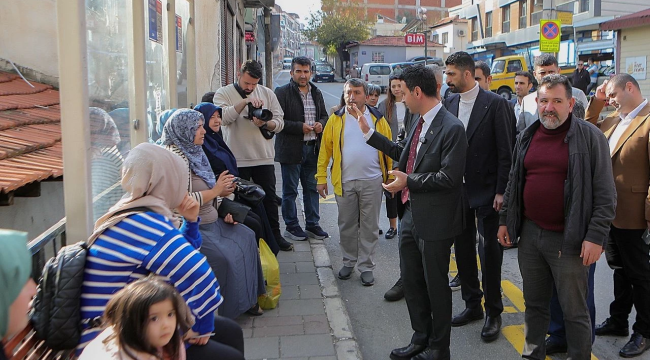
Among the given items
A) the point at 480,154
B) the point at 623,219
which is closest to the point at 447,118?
the point at 480,154

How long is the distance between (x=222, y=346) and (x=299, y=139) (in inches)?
153

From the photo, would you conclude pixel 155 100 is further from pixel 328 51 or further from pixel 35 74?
pixel 328 51

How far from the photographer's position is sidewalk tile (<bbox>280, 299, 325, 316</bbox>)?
464cm

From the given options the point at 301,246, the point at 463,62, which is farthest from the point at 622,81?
the point at 301,246

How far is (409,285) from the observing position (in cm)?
396

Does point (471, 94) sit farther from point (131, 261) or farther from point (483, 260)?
point (131, 261)

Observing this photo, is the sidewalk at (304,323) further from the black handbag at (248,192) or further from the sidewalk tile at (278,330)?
the black handbag at (248,192)

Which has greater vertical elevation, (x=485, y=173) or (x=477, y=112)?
(x=477, y=112)

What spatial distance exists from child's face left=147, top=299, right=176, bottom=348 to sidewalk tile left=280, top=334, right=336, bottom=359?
1733 mm

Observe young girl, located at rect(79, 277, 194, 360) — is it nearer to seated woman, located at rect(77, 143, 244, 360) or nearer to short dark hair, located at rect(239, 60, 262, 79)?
seated woman, located at rect(77, 143, 244, 360)

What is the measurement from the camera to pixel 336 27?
198 feet

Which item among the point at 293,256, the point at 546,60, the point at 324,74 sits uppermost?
the point at 324,74

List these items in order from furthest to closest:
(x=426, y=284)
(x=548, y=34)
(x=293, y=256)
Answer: (x=548, y=34)
(x=293, y=256)
(x=426, y=284)

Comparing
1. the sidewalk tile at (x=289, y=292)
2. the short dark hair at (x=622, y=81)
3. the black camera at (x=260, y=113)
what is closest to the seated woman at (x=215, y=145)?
the sidewalk tile at (x=289, y=292)
